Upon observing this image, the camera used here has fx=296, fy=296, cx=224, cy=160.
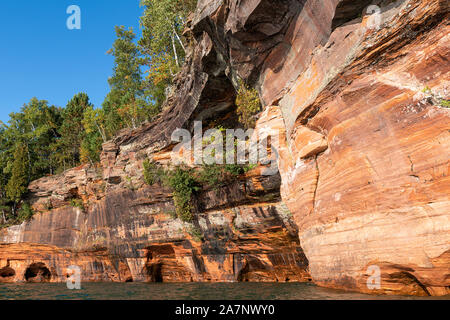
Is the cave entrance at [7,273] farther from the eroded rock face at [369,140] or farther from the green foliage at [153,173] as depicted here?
the eroded rock face at [369,140]

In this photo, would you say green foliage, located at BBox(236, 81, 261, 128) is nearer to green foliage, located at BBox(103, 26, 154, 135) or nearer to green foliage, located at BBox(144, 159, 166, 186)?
green foliage, located at BBox(144, 159, 166, 186)

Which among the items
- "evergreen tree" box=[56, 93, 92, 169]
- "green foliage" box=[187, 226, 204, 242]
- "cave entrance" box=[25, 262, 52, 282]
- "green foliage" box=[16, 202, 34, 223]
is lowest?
"cave entrance" box=[25, 262, 52, 282]

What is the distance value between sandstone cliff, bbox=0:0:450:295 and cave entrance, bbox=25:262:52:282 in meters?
9.25

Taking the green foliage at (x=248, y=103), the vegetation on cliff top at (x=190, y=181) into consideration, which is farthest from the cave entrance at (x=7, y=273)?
the green foliage at (x=248, y=103)

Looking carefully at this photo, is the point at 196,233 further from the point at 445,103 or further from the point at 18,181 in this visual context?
the point at 18,181

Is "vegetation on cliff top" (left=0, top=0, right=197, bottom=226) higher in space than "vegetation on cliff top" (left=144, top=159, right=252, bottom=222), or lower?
higher

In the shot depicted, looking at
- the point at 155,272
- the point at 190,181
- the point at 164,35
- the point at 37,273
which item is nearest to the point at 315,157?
the point at 190,181

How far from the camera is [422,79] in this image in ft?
22.4

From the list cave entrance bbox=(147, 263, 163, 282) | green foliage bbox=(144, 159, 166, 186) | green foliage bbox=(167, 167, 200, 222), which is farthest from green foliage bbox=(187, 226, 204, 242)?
cave entrance bbox=(147, 263, 163, 282)

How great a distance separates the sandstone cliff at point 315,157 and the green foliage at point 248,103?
76 centimetres

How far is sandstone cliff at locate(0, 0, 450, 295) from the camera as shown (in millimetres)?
6633

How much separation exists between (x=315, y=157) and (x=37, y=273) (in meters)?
29.7

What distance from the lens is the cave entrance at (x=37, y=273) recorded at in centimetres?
2772

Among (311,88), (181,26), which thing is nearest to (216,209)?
(311,88)
